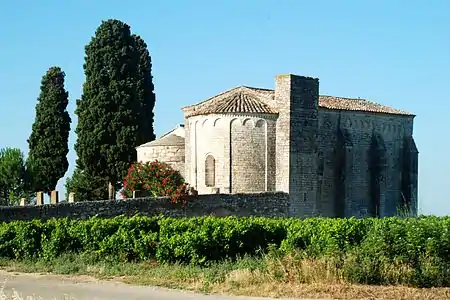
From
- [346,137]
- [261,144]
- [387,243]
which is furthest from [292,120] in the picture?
[387,243]

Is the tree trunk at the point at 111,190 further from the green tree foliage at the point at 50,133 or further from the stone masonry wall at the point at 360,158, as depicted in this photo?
the stone masonry wall at the point at 360,158

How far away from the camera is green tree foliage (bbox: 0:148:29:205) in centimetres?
3997

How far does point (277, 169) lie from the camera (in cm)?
3788

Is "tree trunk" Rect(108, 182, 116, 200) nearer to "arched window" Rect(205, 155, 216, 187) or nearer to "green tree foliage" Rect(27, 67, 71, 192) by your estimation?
"green tree foliage" Rect(27, 67, 71, 192)

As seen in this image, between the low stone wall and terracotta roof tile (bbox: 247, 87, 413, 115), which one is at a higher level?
terracotta roof tile (bbox: 247, 87, 413, 115)

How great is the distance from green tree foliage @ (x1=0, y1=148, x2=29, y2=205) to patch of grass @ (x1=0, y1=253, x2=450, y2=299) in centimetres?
1935

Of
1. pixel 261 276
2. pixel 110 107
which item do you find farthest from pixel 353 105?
A: pixel 261 276

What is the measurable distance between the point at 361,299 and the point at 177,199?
1714cm

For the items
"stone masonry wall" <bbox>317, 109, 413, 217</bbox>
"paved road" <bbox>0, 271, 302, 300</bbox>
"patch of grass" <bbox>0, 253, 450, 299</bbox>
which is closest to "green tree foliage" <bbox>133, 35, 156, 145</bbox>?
"stone masonry wall" <bbox>317, 109, 413, 217</bbox>

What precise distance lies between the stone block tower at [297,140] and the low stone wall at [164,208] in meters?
1.05

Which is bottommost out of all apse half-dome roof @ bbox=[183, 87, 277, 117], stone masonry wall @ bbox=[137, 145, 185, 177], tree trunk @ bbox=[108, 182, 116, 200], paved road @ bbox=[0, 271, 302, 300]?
paved road @ bbox=[0, 271, 302, 300]

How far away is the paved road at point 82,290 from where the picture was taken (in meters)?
16.2

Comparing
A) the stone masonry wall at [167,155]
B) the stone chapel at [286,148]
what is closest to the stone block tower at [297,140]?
the stone chapel at [286,148]

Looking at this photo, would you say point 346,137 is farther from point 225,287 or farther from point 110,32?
point 225,287
